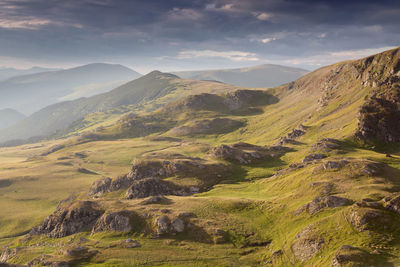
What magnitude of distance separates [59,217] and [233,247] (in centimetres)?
7371

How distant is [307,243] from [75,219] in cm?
8045

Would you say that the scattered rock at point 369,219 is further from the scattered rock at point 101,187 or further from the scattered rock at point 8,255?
the scattered rock at point 101,187

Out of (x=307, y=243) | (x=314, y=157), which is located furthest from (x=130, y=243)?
(x=314, y=157)

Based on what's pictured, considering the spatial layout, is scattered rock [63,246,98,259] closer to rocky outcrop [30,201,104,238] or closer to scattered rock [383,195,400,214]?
rocky outcrop [30,201,104,238]

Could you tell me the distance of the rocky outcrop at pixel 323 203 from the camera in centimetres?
7088

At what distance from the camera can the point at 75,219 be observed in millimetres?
100812

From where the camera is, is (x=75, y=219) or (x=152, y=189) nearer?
(x=75, y=219)

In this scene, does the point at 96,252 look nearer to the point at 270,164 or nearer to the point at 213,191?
the point at 213,191

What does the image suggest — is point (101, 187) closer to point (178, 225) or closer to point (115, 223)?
point (115, 223)

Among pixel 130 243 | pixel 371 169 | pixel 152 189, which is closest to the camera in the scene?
pixel 130 243

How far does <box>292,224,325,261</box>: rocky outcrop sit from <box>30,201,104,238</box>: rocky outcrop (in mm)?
67969

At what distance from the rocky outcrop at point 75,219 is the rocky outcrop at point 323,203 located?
69.5 metres

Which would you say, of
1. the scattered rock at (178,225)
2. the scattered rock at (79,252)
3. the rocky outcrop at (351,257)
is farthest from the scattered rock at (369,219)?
the scattered rock at (79,252)

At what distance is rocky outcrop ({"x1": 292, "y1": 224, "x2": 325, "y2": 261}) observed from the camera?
5818cm
